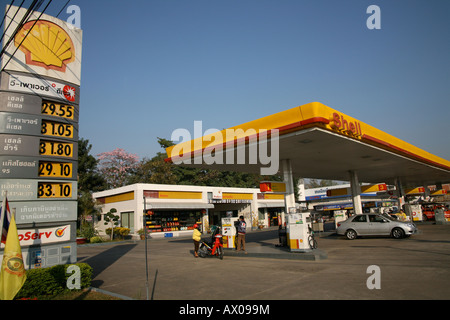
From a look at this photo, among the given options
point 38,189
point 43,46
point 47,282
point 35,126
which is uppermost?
point 43,46

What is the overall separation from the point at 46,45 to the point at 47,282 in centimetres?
675

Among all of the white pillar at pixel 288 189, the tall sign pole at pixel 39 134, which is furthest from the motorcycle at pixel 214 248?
the tall sign pole at pixel 39 134

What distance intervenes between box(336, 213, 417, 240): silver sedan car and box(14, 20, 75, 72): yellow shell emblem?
56.0 ft

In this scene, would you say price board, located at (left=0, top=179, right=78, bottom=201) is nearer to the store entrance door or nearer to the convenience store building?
the convenience store building

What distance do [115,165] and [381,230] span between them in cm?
4498

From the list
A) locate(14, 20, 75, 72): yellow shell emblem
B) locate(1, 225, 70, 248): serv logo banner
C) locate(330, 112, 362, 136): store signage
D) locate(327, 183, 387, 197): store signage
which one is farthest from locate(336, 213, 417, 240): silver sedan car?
locate(14, 20, 75, 72): yellow shell emblem

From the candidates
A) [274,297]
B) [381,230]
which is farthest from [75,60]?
[381,230]

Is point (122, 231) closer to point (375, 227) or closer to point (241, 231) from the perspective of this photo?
point (241, 231)

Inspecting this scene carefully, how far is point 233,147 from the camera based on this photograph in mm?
13914

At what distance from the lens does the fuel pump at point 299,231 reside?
1302 cm

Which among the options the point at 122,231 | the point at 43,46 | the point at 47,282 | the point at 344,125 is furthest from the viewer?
the point at 122,231

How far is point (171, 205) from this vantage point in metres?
32.5

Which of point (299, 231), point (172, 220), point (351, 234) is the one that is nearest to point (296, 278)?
point (299, 231)
